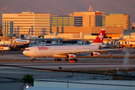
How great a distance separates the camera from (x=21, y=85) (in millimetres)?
27062

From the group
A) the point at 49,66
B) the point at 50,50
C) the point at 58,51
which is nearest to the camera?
the point at 49,66

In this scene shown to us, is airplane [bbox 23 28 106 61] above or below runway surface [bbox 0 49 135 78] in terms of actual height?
above

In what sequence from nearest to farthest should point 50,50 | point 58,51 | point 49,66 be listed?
1. point 49,66
2. point 50,50
3. point 58,51

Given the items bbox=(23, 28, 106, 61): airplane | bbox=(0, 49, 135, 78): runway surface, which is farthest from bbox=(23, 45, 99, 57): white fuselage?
bbox=(0, 49, 135, 78): runway surface

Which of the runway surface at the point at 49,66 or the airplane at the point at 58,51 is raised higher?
the airplane at the point at 58,51

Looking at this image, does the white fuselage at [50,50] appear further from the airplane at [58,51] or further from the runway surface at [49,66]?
the runway surface at [49,66]

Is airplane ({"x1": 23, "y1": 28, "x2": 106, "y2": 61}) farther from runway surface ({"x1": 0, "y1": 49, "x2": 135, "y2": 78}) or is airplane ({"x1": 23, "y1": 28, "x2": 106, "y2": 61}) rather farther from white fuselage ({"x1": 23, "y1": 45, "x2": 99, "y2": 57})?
runway surface ({"x1": 0, "y1": 49, "x2": 135, "y2": 78})

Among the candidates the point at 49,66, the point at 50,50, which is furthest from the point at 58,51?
the point at 49,66

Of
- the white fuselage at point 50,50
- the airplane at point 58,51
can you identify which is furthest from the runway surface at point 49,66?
the white fuselage at point 50,50

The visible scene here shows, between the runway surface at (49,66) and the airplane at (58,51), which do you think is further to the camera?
the airplane at (58,51)

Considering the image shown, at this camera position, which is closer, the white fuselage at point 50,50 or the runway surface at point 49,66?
the runway surface at point 49,66

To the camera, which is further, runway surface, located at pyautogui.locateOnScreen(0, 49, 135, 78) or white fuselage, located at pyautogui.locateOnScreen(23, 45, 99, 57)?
white fuselage, located at pyautogui.locateOnScreen(23, 45, 99, 57)

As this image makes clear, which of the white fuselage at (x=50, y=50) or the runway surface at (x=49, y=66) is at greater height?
the white fuselage at (x=50, y=50)

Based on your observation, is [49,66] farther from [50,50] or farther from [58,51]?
[58,51]
